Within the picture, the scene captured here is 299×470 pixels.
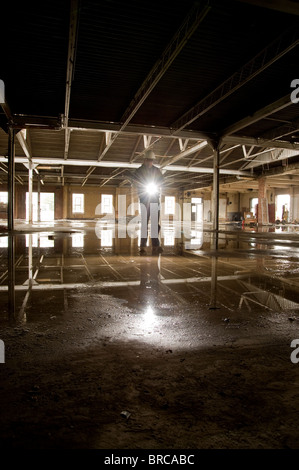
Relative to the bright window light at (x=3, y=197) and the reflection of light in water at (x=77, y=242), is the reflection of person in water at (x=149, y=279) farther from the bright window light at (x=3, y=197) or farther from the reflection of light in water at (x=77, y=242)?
the bright window light at (x=3, y=197)

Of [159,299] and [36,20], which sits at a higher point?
[36,20]

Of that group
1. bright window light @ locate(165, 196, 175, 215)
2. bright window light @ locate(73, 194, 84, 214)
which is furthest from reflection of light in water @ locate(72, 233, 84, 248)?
bright window light @ locate(165, 196, 175, 215)

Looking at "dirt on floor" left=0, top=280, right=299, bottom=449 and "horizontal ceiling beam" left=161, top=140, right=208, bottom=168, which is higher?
"horizontal ceiling beam" left=161, top=140, right=208, bottom=168

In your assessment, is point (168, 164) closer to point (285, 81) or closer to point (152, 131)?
point (152, 131)

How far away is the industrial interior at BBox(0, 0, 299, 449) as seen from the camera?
1.11m

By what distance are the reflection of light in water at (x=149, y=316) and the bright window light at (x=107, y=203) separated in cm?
2961

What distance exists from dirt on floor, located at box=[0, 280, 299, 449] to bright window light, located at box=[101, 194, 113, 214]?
97.5 feet

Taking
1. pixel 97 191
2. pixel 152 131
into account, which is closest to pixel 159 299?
pixel 152 131

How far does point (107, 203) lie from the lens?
104ft

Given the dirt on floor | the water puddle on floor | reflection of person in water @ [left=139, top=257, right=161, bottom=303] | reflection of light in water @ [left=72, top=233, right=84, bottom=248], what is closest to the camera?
the dirt on floor

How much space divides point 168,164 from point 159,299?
1519 centimetres

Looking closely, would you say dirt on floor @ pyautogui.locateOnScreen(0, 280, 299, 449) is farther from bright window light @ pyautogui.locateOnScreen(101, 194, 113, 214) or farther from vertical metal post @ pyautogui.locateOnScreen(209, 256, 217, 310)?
bright window light @ pyautogui.locateOnScreen(101, 194, 113, 214)
